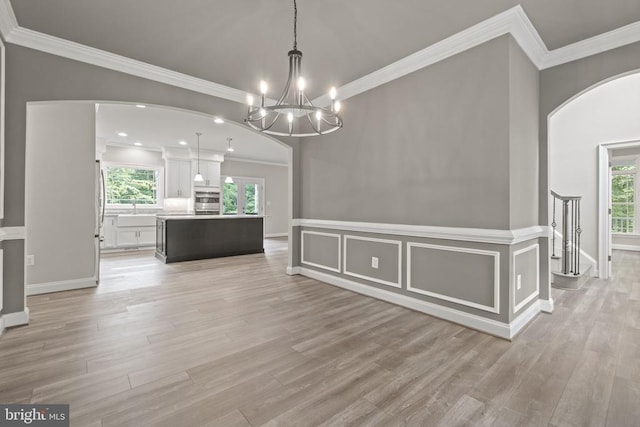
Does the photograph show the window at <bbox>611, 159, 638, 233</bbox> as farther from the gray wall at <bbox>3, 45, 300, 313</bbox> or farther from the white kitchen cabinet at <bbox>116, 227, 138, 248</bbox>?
the white kitchen cabinet at <bbox>116, 227, 138, 248</bbox>

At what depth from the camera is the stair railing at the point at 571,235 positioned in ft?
14.0

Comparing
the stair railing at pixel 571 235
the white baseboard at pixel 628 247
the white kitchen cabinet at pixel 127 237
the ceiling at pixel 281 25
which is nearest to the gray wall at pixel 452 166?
the ceiling at pixel 281 25

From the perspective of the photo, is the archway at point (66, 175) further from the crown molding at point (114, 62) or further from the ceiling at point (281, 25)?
the ceiling at point (281, 25)

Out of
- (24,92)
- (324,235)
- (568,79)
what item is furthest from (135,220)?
(568,79)

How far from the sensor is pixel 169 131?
6691mm

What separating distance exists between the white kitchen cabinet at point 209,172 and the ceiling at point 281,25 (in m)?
5.70

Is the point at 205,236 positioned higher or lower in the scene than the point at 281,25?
lower

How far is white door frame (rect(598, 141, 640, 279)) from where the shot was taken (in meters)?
4.65

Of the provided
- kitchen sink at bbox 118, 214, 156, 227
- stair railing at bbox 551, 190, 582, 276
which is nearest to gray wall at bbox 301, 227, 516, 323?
stair railing at bbox 551, 190, 582, 276

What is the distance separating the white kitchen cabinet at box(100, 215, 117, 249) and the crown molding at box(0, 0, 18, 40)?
5.67 metres

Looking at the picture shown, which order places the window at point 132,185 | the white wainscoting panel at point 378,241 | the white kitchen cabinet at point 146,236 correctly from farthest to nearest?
the window at point 132,185
the white kitchen cabinet at point 146,236
the white wainscoting panel at point 378,241

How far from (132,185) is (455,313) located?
8.78 meters

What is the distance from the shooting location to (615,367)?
2.06 metres

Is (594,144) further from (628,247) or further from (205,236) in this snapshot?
(205,236)
